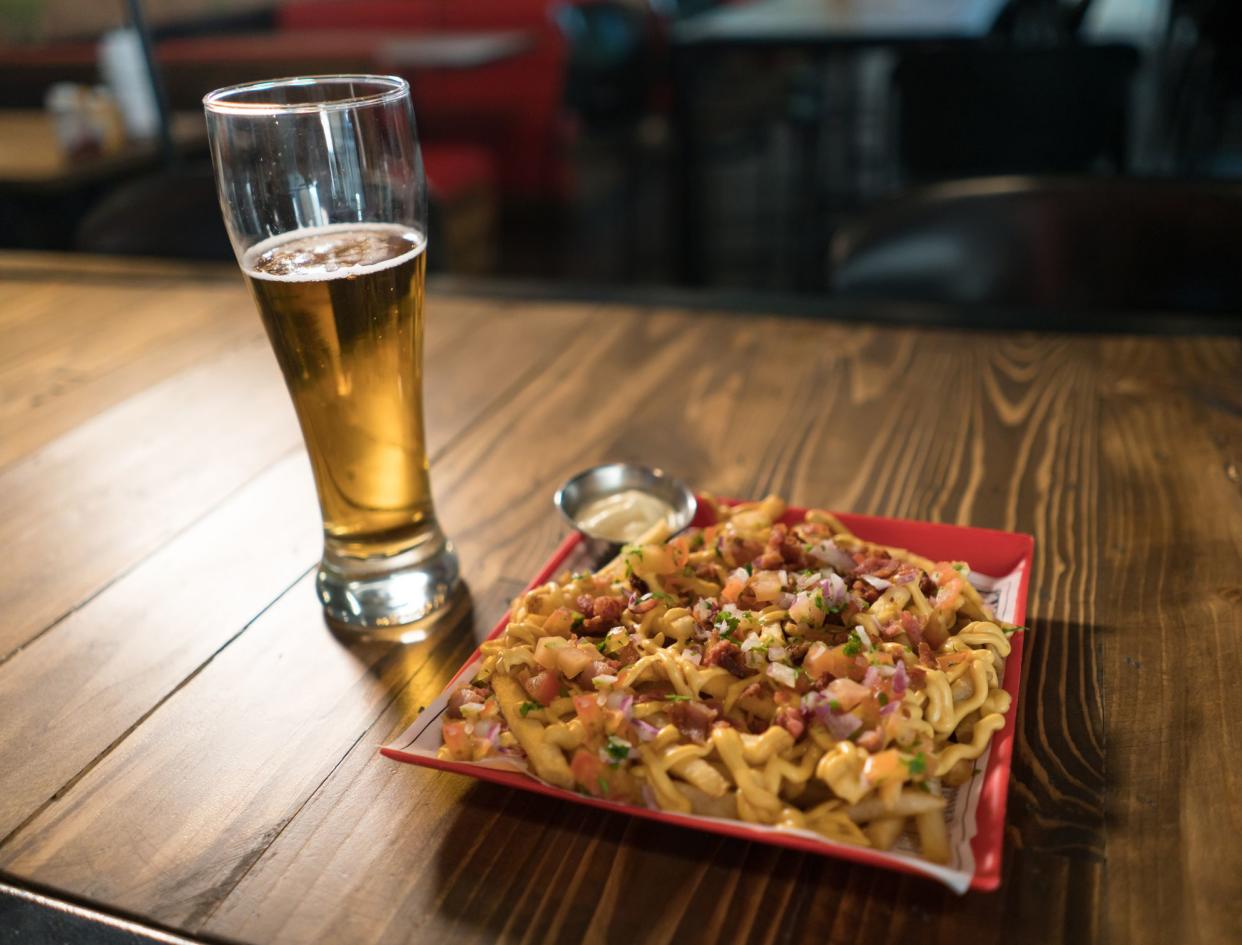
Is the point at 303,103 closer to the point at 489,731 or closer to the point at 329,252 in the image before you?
the point at 329,252

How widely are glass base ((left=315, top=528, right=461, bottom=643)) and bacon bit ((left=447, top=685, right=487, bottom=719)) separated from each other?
0.19 m

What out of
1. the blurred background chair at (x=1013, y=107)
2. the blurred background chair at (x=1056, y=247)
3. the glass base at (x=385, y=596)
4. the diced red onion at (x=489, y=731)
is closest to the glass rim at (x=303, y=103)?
the glass base at (x=385, y=596)

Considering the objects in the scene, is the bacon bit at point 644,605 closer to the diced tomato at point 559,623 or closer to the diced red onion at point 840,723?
the diced tomato at point 559,623

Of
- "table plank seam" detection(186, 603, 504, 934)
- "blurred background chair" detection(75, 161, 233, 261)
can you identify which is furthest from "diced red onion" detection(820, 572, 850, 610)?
"blurred background chair" detection(75, 161, 233, 261)

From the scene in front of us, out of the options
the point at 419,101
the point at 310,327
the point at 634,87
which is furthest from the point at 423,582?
the point at 419,101

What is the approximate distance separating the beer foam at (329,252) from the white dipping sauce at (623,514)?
1.06ft

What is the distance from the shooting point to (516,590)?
1034 mm

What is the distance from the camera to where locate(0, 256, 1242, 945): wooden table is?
26.9 inches

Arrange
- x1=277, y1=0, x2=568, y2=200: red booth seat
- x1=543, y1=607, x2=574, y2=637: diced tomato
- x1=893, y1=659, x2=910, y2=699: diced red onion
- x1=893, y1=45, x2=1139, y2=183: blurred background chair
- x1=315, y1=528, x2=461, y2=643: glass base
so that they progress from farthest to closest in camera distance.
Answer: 1. x1=277, y1=0, x2=568, y2=200: red booth seat
2. x1=893, y1=45, x2=1139, y2=183: blurred background chair
3. x1=315, y1=528, x2=461, y2=643: glass base
4. x1=543, y1=607, x2=574, y2=637: diced tomato
5. x1=893, y1=659, x2=910, y2=699: diced red onion

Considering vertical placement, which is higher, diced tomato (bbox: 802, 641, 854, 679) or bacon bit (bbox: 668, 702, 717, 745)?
diced tomato (bbox: 802, 641, 854, 679)

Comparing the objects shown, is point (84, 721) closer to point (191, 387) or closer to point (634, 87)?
point (191, 387)

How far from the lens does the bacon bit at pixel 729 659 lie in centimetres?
77

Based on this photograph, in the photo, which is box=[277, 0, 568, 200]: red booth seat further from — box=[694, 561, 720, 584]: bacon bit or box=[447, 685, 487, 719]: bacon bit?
box=[447, 685, 487, 719]: bacon bit

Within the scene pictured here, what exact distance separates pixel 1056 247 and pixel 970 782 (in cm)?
139
